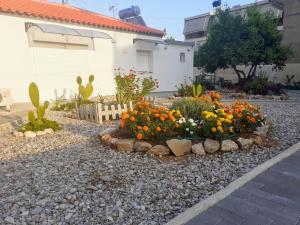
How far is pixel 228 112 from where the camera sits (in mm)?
4586

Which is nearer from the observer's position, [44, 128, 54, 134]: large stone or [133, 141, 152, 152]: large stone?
[133, 141, 152, 152]: large stone

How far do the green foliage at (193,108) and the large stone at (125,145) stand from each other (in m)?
Result: 1.21

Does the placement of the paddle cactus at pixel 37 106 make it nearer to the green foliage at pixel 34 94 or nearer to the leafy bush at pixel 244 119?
the green foliage at pixel 34 94

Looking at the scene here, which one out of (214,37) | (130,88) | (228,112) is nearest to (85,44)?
(130,88)

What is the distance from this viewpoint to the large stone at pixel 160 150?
3929mm

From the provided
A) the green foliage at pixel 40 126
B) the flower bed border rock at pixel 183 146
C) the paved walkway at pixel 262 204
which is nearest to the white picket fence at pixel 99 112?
the green foliage at pixel 40 126

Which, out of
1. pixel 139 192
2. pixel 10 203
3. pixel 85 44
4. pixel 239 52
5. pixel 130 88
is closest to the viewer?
pixel 10 203

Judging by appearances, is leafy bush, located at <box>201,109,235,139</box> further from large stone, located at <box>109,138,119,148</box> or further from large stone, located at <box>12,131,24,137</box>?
large stone, located at <box>12,131,24,137</box>

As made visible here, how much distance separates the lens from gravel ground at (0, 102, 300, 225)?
95.4 inches

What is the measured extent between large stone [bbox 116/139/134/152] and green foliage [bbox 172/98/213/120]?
3.98 ft

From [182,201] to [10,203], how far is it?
70.4 inches

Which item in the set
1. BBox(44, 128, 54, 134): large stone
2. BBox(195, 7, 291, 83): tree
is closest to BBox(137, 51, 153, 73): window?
BBox(195, 7, 291, 83): tree

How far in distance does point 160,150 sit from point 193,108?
1336 mm

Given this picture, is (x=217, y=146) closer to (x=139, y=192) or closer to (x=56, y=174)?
(x=139, y=192)
